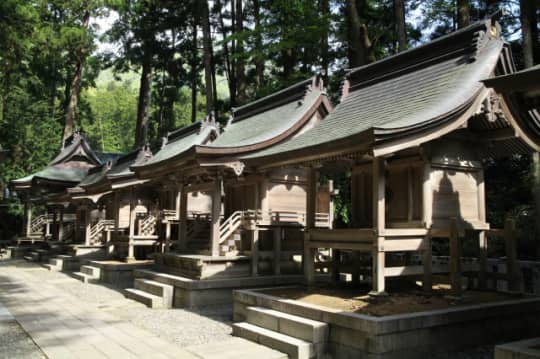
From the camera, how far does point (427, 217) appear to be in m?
8.36

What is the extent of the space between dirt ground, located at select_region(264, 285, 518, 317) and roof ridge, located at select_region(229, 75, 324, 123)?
7203 mm

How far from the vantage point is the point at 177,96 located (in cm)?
3494

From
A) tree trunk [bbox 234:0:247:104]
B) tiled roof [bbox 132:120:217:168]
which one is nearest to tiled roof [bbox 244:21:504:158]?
tiled roof [bbox 132:120:217:168]

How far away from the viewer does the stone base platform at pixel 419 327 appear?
20.9 ft

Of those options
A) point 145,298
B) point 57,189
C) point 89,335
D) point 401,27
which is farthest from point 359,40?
point 57,189

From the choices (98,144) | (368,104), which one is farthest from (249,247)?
(98,144)

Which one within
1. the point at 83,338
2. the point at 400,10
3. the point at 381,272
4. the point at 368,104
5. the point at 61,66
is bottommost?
the point at 83,338

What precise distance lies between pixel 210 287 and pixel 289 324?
14.0 feet

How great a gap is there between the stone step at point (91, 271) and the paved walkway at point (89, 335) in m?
3.97

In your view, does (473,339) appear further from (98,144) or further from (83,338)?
(98,144)

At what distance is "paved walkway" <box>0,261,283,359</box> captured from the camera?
23.1 ft

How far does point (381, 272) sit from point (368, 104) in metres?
4.15

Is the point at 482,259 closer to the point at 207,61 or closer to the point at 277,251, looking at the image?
the point at 277,251

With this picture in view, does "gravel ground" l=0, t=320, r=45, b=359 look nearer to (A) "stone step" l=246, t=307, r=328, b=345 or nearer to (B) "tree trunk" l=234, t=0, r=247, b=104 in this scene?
(A) "stone step" l=246, t=307, r=328, b=345
